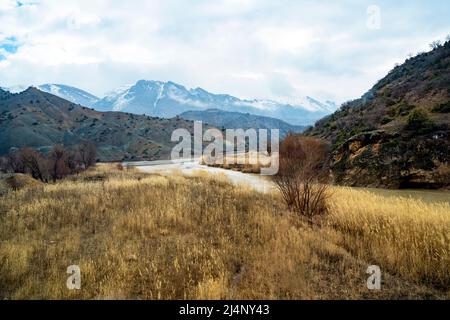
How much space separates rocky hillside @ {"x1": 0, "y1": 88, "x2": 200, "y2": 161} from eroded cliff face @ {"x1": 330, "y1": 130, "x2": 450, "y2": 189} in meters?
52.3

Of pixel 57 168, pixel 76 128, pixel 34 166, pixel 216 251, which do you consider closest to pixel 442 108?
pixel 216 251

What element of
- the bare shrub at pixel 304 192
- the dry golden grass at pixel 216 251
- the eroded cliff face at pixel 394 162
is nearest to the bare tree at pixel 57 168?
the dry golden grass at pixel 216 251

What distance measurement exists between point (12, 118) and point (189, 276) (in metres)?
90.6

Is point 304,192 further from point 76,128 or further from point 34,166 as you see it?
point 76,128

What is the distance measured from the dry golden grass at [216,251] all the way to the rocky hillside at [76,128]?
60.1m

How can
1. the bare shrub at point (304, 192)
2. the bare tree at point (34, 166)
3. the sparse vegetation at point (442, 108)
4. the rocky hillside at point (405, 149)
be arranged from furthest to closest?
the bare tree at point (34, 166)
the sparse vegetation at point (442, 108)
the rocky hillside at point (405, 149)
the bare shrub at point (304, 192)

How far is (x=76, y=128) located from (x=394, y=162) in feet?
274

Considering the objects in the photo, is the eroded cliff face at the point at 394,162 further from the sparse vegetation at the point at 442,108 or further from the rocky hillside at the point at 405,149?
the sparse vegetation at the point at 442,108

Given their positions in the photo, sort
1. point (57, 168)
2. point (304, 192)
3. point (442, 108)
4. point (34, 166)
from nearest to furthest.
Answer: point (304, 192)
point (442, 108)
point (34, 166)
point (57, 168)

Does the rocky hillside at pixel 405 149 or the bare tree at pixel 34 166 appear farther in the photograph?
the bare tree at pixel 34 166

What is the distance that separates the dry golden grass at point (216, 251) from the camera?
183 inches

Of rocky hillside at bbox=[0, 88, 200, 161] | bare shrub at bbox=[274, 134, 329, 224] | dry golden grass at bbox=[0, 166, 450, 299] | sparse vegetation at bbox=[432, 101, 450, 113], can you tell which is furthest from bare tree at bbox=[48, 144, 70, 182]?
rocky hillside at bbox=[0, 88, 200, 161]

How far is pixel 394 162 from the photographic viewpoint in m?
21.1

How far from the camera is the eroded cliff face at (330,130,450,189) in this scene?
19016mm
